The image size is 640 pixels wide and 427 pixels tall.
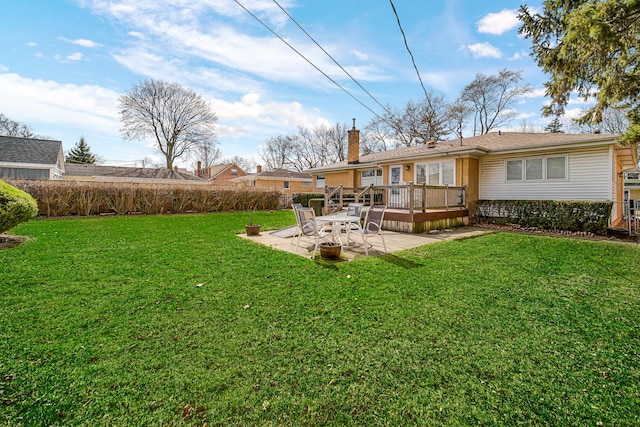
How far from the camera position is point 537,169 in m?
11.5

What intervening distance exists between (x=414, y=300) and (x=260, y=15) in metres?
7.52

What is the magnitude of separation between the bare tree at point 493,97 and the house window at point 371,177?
16123 mm

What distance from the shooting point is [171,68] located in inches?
409

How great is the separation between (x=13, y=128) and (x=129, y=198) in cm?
4005

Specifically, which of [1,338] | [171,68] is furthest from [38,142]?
[1,338]

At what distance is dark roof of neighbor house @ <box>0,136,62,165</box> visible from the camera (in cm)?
2117

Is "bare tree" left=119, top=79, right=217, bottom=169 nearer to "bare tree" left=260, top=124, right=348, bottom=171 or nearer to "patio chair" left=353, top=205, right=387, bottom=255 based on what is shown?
"bare tree" left=260, top=124, right=348, bottom=171

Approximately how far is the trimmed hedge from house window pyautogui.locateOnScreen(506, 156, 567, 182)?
4.93ft

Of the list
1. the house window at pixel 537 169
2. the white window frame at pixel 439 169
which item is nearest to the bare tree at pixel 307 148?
the white window frame at pixel 439 169

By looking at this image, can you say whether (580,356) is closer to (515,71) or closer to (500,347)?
(500,347)

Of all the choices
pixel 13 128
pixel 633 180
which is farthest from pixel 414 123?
pixel 13 128

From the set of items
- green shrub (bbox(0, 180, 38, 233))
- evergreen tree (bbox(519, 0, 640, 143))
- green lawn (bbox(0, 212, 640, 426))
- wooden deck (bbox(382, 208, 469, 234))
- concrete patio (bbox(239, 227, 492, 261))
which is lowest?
green lawn (bbox(0, 212, 640, 426))

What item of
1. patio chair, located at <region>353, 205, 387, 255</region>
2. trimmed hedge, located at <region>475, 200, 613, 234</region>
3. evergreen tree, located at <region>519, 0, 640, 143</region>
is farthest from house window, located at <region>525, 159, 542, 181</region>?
patio chair, located at <region>353, 205, 387, 255</region>

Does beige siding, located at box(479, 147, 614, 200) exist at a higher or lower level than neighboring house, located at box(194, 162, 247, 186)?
lower
